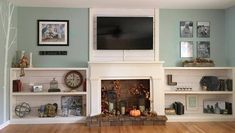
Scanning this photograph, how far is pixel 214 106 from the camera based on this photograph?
5.76 metres

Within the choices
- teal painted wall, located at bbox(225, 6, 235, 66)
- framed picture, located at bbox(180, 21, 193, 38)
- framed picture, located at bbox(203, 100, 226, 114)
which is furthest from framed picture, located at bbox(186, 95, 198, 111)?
framed picture, located at bbox(180, 21, 193, 38)

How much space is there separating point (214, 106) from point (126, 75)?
198 centimetres

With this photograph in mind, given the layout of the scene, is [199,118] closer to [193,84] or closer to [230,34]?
[193,84]

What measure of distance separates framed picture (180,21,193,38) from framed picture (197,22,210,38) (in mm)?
170

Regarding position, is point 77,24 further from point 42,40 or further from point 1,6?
point 1,6

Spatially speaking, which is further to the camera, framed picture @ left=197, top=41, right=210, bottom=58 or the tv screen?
framed picture @ left=197, top=41, right=210, bottom=58

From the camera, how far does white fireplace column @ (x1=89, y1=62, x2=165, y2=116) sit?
542 cm

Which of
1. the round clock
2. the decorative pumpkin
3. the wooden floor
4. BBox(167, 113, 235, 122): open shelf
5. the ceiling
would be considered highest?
the ceiling

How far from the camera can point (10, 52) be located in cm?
526

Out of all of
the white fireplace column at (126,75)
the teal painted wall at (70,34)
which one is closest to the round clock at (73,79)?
the teal painted wall at (70,34)

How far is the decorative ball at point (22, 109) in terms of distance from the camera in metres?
5.44

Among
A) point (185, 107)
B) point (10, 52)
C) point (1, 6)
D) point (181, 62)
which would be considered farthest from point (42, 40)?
point (185, 107)

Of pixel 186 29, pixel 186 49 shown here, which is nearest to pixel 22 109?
pixel 186 49

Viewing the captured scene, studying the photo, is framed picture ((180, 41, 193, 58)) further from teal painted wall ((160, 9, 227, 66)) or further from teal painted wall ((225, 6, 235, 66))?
teal painted wall ((225, 6, 235, 66))
